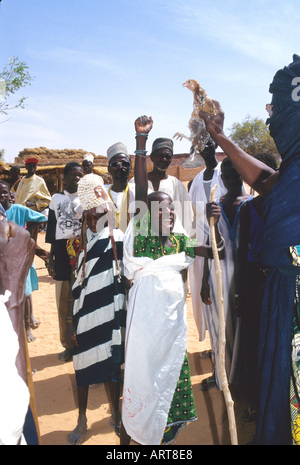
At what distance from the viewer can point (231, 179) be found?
3.53m

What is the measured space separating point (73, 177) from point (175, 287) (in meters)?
2.60

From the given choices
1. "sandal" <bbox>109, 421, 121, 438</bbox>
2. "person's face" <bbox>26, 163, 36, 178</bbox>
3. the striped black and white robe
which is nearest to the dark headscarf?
the striped black and white robe

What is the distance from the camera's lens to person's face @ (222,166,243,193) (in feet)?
11.5

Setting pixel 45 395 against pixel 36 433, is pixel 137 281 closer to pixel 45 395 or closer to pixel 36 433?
pixel 36 433

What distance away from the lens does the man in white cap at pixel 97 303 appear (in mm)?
2918

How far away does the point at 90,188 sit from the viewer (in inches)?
118

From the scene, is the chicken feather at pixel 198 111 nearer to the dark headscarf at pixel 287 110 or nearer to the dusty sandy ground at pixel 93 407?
the dark headscarf at pixel 287 110

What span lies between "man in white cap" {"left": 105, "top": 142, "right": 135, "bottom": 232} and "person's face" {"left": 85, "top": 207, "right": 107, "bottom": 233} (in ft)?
2.82

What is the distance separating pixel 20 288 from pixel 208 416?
2642mm

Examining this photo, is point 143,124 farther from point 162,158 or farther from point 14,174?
point 14,174

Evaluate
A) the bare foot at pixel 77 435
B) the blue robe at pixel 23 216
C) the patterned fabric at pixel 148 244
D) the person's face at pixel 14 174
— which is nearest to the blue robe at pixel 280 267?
the patterned fabric at pixel 148 244

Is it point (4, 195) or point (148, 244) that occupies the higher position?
point (4, 195)

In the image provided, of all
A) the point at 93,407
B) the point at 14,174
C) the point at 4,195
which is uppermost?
the point at 14,174

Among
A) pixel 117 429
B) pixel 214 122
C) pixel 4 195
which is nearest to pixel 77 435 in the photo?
pixel 117 429
